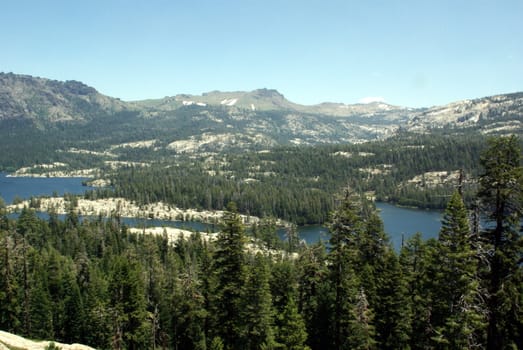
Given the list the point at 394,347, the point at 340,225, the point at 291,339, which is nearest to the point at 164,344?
the point at 291,339

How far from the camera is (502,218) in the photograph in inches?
1015

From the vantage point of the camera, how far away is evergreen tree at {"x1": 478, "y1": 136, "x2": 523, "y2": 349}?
25.5 meters

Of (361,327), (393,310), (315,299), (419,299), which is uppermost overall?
(419,299)

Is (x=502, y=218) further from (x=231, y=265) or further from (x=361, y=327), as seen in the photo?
(x=231, y=265)

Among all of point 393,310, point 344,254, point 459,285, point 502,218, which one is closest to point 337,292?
point 344,254

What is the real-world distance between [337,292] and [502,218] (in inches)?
704

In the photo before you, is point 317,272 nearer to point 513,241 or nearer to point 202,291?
point 202,291

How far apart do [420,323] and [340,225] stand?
56.7 ft

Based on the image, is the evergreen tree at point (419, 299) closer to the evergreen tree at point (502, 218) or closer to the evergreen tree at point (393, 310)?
the evergreen tree at point (393, 310)

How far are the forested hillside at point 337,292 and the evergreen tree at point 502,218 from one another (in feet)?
0.24

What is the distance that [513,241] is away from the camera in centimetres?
2573

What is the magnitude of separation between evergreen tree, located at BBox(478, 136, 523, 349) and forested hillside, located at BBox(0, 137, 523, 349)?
2.9 inches

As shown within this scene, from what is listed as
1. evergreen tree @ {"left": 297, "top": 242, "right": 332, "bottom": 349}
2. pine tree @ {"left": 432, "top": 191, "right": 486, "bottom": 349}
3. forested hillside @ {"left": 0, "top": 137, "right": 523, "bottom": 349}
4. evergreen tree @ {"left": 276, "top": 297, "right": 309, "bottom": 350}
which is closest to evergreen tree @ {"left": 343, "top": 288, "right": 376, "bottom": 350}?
forested hillside @ {"left": 0, "top": 137, "right": 523, "bottom": 349}

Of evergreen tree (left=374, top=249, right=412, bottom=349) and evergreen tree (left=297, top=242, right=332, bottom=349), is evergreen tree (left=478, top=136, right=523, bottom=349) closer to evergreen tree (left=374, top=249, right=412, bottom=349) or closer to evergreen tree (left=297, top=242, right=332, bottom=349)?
evergreen tree (left=374, top=249, right=412, bottom=349)
